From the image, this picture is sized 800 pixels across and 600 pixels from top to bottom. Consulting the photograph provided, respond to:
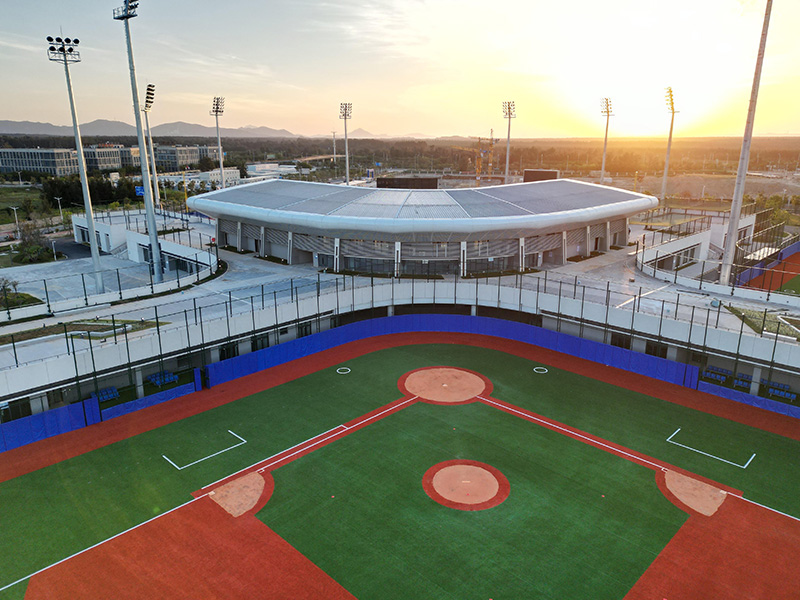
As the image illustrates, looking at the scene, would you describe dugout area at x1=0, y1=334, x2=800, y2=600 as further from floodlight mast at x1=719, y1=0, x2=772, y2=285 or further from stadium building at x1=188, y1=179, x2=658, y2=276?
stadium building at x1=188, y1=179, x2=658, y2=276

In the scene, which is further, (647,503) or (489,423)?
(489,423)

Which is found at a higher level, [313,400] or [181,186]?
[181,186]

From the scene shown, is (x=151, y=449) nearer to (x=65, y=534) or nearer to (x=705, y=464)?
(x=65, y=534)

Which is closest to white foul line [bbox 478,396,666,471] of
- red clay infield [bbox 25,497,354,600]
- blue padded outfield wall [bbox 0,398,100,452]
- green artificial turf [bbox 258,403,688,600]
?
green artificial turf [bbox 258,403,688,600]

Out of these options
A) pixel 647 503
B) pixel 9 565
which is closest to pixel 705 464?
pixel 647 503

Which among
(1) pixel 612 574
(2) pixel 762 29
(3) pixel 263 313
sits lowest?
(1) pixel 612 574

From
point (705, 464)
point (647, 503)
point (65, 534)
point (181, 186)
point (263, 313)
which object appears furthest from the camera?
point (181, 186)
